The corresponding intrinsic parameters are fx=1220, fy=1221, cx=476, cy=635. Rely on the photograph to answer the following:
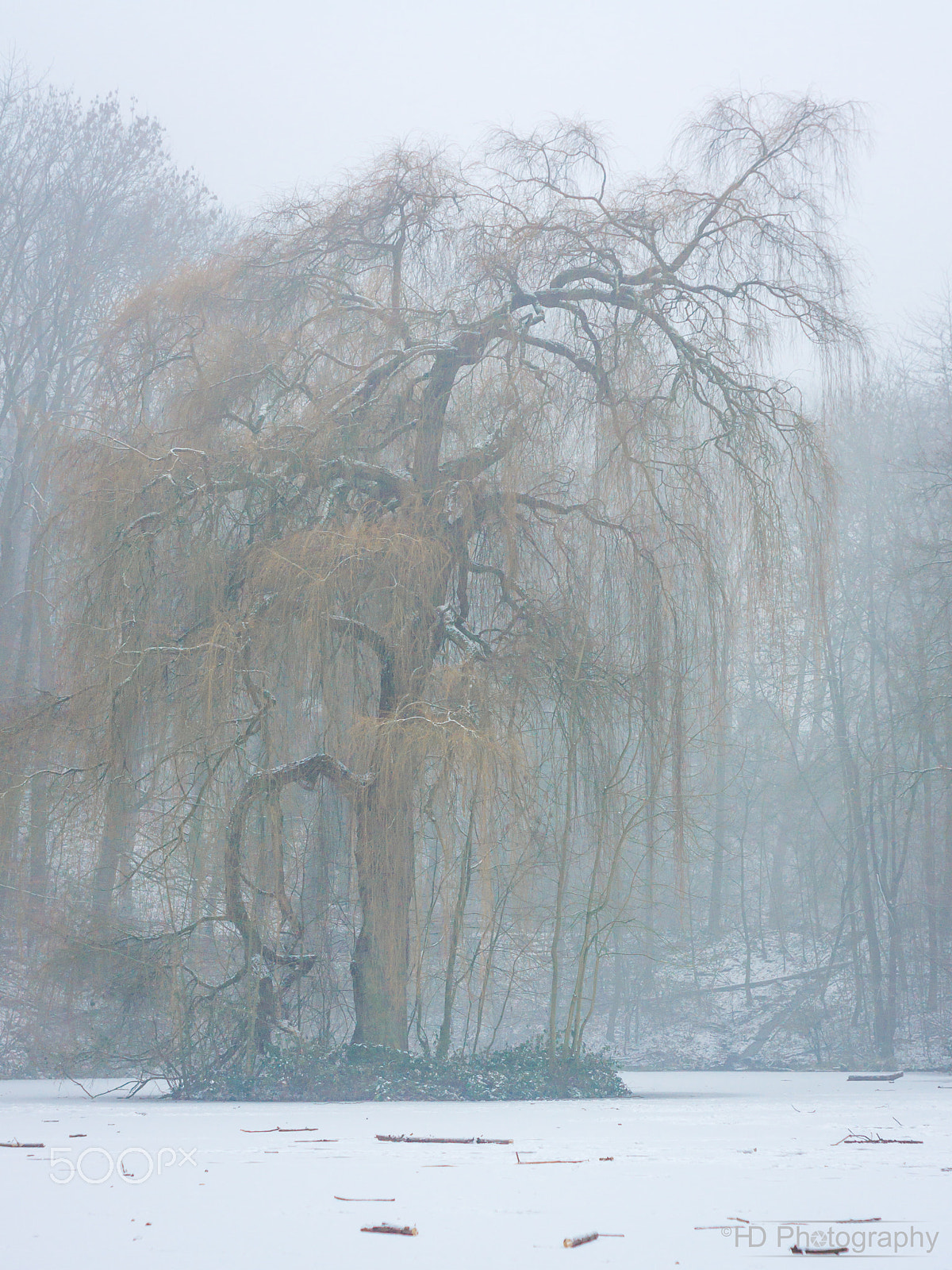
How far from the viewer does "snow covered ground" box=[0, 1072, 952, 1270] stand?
266cm

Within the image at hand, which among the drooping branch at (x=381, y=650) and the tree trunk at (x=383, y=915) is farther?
the drooping branch at (x=381, y=650)

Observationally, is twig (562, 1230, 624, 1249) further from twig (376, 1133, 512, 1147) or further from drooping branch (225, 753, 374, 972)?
drooping branch (225, 753, 374, 972)

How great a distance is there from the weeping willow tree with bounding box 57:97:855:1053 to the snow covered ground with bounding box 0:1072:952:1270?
95.0 inches

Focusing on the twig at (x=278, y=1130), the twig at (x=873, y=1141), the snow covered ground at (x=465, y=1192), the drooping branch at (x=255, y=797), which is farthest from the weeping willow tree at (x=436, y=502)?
the twig at (x=873, y=1141)

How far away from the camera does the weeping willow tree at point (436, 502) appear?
7.89m

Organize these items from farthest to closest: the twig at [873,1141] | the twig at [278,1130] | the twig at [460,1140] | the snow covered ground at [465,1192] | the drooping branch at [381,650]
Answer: the drooping branch at [381,650] → the twig at [278,1130] → the twig at [460,1140] → the twig at [873,1141] → the snow covered ground at [465,1192]

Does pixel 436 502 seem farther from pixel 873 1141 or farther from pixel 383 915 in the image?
pixel 873 1141

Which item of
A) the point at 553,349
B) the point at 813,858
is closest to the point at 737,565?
the point at 553,349

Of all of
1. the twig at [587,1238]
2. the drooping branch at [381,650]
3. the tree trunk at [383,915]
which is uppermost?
the drooping branch at [381,650]

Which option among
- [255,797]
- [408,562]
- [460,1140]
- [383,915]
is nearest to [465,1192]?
[460,1140]

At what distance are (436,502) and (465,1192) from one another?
5726mm

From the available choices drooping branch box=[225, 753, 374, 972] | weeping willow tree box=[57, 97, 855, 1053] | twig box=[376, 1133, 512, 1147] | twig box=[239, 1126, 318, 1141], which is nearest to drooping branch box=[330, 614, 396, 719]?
weeping willow tree box=[57, 97, 855, 1053]

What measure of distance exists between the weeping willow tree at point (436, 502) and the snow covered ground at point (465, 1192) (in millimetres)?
2414

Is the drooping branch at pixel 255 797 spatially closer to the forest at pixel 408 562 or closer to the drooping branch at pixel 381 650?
the forest at pixel 408 562
